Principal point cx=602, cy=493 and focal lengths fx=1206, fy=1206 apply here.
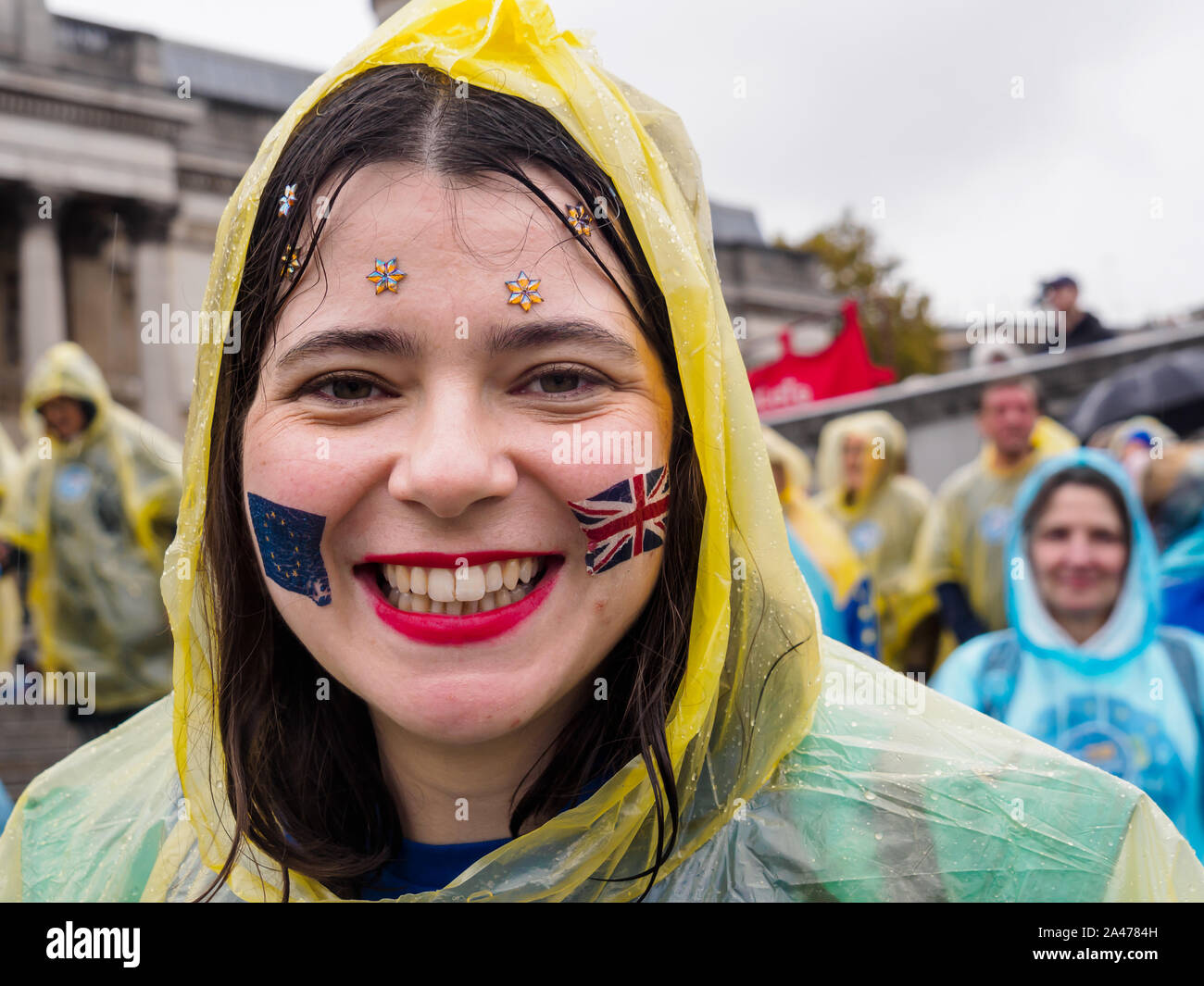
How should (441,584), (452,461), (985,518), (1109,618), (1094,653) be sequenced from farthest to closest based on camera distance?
1. (985,518)
2. (1109,618)
3. (1094,653)
4. (441,584)
5. (452,461)

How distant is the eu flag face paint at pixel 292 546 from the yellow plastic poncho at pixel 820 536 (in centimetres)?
595

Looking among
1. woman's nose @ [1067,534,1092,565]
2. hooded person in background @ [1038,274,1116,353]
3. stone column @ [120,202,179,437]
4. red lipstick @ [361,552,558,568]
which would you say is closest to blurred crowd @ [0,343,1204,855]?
woman's nose @ [1067,534,1092,565]

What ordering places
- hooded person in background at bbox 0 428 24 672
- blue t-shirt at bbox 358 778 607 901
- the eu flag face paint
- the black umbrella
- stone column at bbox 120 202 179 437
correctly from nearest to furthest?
1. the eu flag face paint
2. blue t-shirt at bbox 358 778 607 901
3. hooded person in background at bbox 0 428 24 672
4. the black umbrella
5. stone column at bbox 120 202 179 437

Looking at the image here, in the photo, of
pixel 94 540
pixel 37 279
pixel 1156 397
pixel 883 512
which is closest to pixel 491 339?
pixel 94 540

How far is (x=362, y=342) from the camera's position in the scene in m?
1.51

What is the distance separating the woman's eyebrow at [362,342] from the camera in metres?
1.50

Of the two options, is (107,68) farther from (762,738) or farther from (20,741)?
(762,738)

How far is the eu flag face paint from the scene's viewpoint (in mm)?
1543

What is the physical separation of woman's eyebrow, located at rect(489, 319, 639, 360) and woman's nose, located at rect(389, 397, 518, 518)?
9cm

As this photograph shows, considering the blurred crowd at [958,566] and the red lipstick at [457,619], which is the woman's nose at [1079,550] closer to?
the blurred crowd at [958,566]

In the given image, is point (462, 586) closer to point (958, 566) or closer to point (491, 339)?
point (491, 339)

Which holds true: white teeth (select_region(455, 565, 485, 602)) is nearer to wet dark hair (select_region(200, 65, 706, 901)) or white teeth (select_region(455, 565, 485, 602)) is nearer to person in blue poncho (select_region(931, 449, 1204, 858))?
wet dark hair (select_region(200, 65, 706, 901))

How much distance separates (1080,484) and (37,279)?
2089 cm

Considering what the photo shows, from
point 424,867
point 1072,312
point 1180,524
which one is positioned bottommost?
point 424,867
